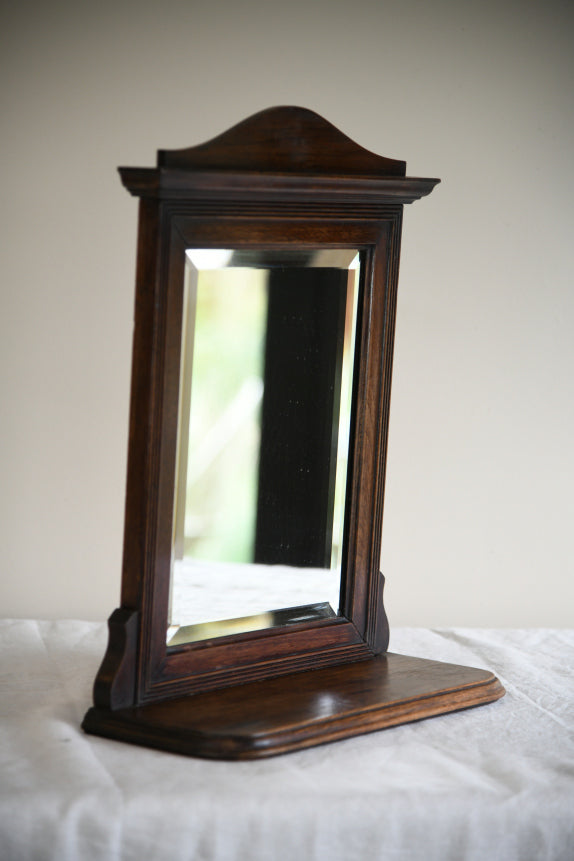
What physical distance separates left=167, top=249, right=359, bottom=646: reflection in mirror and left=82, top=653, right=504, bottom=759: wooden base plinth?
6 centimetres

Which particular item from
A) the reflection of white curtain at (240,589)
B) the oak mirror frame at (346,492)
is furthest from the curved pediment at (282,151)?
the reflection of white curtain at (240,589)

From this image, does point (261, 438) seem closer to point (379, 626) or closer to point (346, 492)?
point (346, 492)

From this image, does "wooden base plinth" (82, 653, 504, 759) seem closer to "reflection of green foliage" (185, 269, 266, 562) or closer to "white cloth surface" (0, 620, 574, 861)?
"white cloth surface" (0, 620, 574, 861)

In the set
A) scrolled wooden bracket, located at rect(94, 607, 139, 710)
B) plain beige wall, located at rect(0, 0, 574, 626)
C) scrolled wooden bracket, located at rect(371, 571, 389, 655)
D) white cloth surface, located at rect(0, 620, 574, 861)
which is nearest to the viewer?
white cloth surface, located at rect(0, 620, 574, 861)

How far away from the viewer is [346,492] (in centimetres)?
89

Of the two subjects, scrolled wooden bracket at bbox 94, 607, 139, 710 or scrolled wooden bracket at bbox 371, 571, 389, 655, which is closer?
scrolled wooden bracket at bbox 94, 607, 139, 710

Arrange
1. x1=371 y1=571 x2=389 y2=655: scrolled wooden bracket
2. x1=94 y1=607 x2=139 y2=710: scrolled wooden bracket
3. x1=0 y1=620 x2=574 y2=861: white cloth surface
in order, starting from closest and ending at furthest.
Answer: x1=0 y1=620 x2=574 y2=861: white cloth surface → x1=94 y1=607 x2=139 y2=710: scrolled wooden bracket → x1=371 y1=571 x2=389 y2=655: scrolled wooden bracket

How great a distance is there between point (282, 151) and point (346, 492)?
1.00 feet

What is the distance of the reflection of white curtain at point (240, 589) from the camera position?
31.2 inches

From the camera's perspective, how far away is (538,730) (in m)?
0.82

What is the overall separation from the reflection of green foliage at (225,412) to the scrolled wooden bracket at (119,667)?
0.27 feet

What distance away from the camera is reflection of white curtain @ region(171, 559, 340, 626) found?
79 cm

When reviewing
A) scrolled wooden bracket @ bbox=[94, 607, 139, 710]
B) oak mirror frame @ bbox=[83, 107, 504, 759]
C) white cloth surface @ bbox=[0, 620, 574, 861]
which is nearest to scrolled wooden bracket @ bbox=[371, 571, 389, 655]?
oak mirror frame @ bbox=[83, 107, 504, 759]

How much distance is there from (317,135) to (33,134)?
0.47 metres
